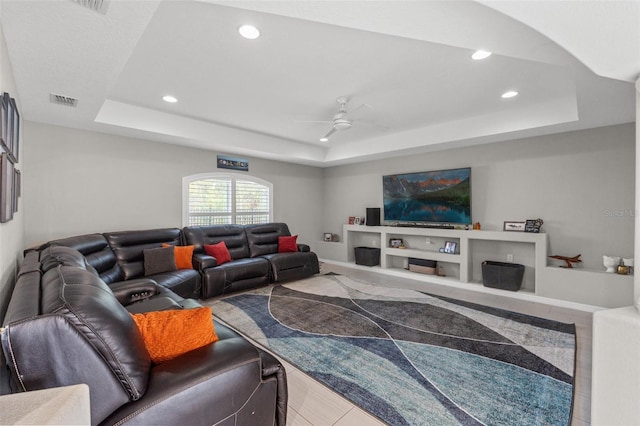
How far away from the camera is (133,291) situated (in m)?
2.67

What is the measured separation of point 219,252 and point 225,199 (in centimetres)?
144

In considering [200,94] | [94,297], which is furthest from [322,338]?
[200,94]

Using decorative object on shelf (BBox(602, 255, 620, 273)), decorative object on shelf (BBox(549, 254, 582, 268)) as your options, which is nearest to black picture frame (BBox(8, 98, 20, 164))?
decorative object on shelf (BBox(549, 254, 582, 268))

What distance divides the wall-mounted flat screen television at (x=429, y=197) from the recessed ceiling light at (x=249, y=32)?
13.4 ft

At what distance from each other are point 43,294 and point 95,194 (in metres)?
3.52

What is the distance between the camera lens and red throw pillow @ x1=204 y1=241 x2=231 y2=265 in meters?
4.38

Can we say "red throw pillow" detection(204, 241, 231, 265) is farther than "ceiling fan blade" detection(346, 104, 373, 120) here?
Yes

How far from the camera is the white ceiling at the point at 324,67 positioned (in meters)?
1.44

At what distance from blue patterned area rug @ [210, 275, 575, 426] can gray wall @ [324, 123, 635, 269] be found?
1557 millimetres

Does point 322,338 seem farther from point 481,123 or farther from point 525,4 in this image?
point 481,123

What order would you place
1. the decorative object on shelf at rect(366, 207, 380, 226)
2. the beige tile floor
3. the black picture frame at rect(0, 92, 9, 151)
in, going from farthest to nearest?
1. the decorative object on shelf at rect(366, 207, 380, 226)
2. the beige tile floor
3. the black picture frame at rect(0, 92, 9, 151)

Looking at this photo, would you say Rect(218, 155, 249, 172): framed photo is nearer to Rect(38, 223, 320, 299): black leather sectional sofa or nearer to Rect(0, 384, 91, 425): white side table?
Rect(38, 223, 320, 299): black leather sectional sofa

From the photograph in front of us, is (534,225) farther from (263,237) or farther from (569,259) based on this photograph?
(263,237)

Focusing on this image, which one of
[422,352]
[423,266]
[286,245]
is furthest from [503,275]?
[286,245]
